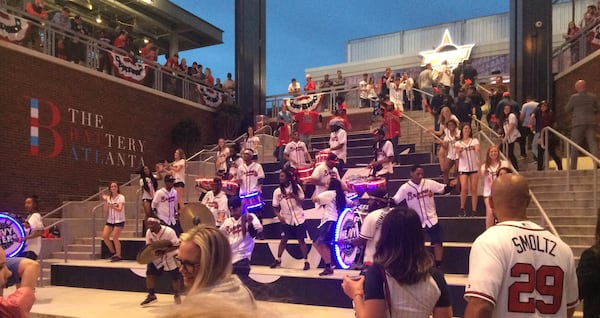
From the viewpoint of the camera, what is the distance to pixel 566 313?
9.04 feet

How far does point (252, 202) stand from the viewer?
10.4 meters

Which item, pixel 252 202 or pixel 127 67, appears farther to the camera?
pixel 127 67

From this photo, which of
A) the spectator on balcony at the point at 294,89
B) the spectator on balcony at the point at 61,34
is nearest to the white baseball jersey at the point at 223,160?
the spectator on balcony at the point at 61,34

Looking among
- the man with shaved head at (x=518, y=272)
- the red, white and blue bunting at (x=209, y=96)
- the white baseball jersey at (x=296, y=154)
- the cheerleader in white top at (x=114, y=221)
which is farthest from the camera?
the red, white and blue bunting at (x=209, y=96)

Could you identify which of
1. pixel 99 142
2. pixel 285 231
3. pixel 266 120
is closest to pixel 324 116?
pixel 266 120

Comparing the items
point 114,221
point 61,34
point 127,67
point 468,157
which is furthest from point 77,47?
point 468,157

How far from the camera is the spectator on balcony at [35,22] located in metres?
13.9

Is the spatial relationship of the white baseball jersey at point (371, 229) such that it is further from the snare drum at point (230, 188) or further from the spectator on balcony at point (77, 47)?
the spectator on balcony at point (77, 47)

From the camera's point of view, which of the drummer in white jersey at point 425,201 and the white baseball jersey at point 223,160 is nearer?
the drummer in white jersey at point 425,201

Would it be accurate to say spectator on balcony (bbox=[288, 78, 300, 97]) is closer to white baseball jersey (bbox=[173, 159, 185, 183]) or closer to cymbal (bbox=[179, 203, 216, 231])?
white baseball jersey (bbox=[173, 159, 185, 183])

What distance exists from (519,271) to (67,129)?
14.2 m

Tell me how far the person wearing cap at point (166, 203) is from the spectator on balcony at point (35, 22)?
19.6 ft

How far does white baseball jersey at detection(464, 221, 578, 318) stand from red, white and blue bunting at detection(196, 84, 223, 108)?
1850 cm

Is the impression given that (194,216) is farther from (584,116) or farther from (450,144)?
(584,116)
